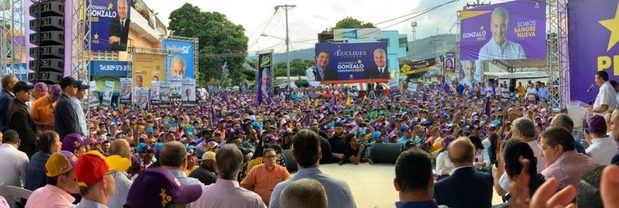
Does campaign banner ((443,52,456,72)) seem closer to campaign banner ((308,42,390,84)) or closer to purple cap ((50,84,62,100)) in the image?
campaign banner ((308,42,390,84))

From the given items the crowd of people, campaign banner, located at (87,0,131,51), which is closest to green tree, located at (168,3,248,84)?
campaign banner, located at (87,0,131,51)

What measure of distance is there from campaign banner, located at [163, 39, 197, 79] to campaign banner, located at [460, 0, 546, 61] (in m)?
19.8

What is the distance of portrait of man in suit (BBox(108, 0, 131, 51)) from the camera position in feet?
110

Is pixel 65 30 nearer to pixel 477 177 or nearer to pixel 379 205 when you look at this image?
pixel 379 205

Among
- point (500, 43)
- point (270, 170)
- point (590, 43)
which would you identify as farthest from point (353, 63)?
point (270, 170)

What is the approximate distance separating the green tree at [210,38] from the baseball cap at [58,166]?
2216 inches

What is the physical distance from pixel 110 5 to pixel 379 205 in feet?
91.9

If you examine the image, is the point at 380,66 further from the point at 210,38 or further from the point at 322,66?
the point at 210,38

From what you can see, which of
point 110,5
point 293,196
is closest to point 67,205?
point 293,196

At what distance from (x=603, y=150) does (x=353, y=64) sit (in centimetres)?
2935

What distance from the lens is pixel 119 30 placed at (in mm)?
33594

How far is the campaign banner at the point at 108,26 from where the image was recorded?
3328cm

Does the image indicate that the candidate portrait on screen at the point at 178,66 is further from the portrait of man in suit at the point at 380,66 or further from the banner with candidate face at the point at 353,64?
the portrait of man in suit at the point at 380,66

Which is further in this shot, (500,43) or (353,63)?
(353,63)
